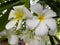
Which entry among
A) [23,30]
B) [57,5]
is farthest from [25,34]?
[57,5]

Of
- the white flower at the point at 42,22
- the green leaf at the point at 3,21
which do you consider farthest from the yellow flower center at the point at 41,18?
the green leaf at the point at 3,21

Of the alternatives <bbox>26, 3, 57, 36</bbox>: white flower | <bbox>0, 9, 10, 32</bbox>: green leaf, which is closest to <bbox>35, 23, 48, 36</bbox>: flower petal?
<bbox>26, 3, 57, 36</bbox>: white flower

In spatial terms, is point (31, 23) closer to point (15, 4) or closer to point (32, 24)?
point (32, 24)

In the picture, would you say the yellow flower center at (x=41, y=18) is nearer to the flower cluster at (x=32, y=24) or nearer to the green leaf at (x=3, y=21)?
the flower cluster at (x=32, y=24)

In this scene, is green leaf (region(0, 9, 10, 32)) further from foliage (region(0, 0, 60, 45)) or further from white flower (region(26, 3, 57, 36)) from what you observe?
white flower (region(26, 3, 57, 36))

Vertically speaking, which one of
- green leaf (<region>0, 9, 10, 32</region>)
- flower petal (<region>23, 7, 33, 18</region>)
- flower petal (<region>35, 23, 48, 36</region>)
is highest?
flower petal (<region>23, 7, 33, 18</region>)

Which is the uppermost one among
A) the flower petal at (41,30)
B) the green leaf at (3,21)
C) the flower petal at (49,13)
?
the flower petal at (49,13)

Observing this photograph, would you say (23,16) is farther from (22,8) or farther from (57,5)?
(57,5)
